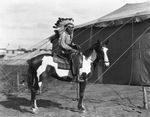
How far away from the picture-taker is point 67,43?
622cm

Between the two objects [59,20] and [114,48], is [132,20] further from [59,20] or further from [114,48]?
[59,20]

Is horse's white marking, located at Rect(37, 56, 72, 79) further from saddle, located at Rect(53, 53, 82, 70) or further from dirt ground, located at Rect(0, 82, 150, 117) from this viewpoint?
dirt ground, located at Rect(0, 82, 150, 117)

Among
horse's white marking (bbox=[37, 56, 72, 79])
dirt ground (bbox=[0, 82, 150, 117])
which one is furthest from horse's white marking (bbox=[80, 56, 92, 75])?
dirt ground (bbox=[0, 82, 150, 117])

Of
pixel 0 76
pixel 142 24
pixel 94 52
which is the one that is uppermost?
pixel 142 24

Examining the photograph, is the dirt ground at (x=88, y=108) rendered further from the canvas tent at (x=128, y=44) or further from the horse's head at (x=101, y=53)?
the horse's head at (x=101, y=53)

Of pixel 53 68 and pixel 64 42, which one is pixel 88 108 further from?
pixel 64 42

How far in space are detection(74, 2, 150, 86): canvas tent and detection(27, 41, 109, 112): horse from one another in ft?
1.60

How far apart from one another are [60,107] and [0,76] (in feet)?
17.5

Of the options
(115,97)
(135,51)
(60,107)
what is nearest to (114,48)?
(135,51)

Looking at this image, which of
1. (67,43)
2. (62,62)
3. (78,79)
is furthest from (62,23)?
(78,79)

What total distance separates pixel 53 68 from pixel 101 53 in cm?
144

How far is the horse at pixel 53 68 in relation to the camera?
5828 mm

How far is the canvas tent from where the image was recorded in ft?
22.4

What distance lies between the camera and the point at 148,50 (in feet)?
22.0
